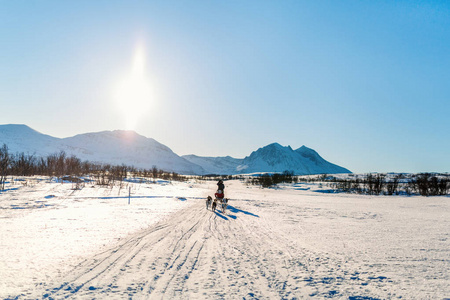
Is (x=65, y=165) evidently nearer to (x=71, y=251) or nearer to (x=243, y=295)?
(x=71, y=251)

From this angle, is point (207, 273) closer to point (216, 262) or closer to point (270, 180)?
point (216, 262)

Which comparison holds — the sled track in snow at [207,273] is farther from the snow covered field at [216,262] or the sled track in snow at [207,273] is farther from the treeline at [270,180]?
the treeline at [270,180]

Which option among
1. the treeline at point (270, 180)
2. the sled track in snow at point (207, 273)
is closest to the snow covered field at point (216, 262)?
the sled track in snow at point (207, 273)

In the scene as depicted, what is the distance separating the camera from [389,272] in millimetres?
4812

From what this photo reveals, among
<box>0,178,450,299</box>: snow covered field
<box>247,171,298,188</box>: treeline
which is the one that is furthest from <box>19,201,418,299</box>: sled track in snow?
<box>247,171,298,188</box>: treeline

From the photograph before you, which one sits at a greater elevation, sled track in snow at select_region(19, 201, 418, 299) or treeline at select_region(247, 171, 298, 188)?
sled track in snow at select_region(19, 201, 418, 299)

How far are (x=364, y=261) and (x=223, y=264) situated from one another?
323 centimetres

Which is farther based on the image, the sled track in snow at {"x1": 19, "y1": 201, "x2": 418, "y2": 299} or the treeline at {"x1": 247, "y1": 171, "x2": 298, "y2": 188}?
the treeline at {"x1": 247, "y1": 171, "x2": 298, "y2": 188}

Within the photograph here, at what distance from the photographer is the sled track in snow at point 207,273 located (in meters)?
3.85

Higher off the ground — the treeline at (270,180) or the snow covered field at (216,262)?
the snow covered field at (216,262)

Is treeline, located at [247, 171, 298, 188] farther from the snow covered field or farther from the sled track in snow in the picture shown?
the sled track in snow

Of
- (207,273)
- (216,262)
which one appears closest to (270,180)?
(216,262)

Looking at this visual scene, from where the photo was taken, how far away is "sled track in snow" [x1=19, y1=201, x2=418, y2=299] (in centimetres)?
385

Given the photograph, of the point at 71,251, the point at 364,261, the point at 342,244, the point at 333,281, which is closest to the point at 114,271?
the point at 71,251
